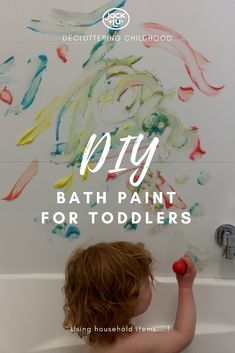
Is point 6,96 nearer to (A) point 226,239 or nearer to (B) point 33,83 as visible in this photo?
(B) point 33,83

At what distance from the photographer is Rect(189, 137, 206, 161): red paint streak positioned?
1201 millimetres

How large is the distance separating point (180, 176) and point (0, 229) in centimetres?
60

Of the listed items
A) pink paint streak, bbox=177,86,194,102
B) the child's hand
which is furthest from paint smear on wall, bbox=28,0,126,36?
the child's hand

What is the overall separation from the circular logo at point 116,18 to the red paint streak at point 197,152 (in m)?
0.40

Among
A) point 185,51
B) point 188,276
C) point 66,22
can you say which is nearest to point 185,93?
point 185,51

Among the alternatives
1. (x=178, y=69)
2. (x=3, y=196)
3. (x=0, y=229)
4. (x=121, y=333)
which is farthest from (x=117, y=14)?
(x=121, y=333)

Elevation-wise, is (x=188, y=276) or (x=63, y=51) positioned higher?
(x=63, y=51)

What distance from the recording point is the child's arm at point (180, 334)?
1026mm

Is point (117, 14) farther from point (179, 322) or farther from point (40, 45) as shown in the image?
point (179, 322)

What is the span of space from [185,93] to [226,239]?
45 centimetres

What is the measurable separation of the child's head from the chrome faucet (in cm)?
29

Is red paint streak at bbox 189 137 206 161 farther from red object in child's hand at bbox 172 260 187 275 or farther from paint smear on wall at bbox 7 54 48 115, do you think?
paint smear on wall at bbox 7 54 48 115

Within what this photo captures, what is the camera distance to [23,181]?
1.27 m

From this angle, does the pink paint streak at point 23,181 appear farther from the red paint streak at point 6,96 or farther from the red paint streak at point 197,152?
the red paint streak at point 197,152
